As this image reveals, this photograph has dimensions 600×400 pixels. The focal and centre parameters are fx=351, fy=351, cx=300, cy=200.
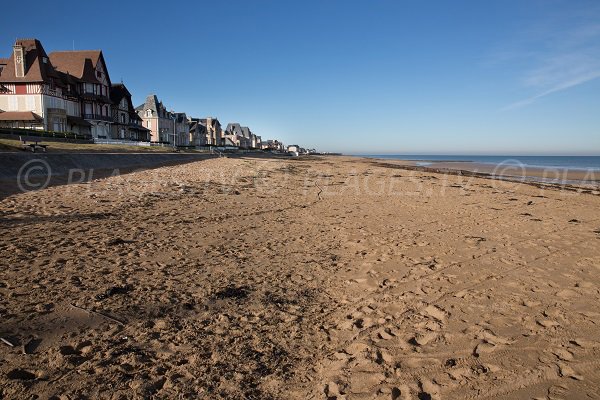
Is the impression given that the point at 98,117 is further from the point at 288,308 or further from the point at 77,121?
the point at 288,308

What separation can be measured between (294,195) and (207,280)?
912cm

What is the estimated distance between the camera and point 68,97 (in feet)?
157

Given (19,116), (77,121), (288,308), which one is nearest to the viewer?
(288,308)

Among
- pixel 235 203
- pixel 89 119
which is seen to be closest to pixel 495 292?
pixel 235 203

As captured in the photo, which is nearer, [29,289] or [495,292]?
[29,289]

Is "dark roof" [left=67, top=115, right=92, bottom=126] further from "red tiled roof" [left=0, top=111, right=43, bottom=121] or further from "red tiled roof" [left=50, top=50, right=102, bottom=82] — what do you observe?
"red tiled roof" [left=50, top=50, right=102, bottom=82]

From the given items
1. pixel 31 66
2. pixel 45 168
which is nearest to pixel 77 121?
pixel 31 66

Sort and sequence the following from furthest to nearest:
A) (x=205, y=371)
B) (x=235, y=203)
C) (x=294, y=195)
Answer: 1. (x=294, y=195)
2. (x=235, y=203)
3. (x=205, y=371)

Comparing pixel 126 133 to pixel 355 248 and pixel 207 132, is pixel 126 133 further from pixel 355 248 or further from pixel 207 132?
pixel 355 248

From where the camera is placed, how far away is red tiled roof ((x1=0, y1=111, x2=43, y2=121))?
136 feet

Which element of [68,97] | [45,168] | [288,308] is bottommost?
[288,308]

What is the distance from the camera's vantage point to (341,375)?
3275 mm

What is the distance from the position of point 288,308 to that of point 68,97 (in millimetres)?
55619

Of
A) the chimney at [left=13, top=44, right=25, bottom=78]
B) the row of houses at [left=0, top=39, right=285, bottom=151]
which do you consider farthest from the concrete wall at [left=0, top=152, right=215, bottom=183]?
the chimney at [left=13, top=44, right=25, bottom=78]
